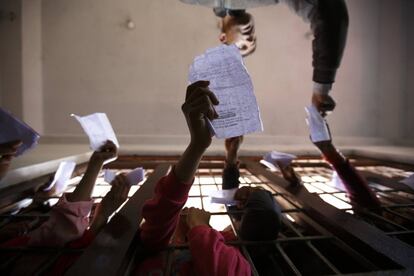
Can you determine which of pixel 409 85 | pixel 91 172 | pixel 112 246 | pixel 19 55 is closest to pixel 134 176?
pixel 91 172

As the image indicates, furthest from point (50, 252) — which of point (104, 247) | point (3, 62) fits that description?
point (3, 62)

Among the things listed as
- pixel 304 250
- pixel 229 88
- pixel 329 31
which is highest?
pixel 329 31

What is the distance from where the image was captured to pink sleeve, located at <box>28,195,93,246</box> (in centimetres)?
89

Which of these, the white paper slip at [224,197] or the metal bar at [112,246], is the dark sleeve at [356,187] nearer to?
the white paper slip at [224,197]

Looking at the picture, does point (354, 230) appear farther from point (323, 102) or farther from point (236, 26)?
point (236, 26)

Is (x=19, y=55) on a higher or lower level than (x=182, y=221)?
higher

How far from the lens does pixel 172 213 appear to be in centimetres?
81

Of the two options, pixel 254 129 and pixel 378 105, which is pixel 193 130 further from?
pixel 378 105

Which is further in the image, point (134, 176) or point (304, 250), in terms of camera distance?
point (134, 176)

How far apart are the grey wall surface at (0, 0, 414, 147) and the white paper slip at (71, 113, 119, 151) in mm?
2335

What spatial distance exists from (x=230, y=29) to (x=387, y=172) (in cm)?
212

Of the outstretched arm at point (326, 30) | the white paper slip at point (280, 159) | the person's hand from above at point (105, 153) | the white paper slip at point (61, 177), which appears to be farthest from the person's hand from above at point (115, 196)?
the outstretched arm at point (326, 30)

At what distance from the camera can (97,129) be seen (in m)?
1.45

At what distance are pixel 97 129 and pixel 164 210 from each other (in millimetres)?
857
